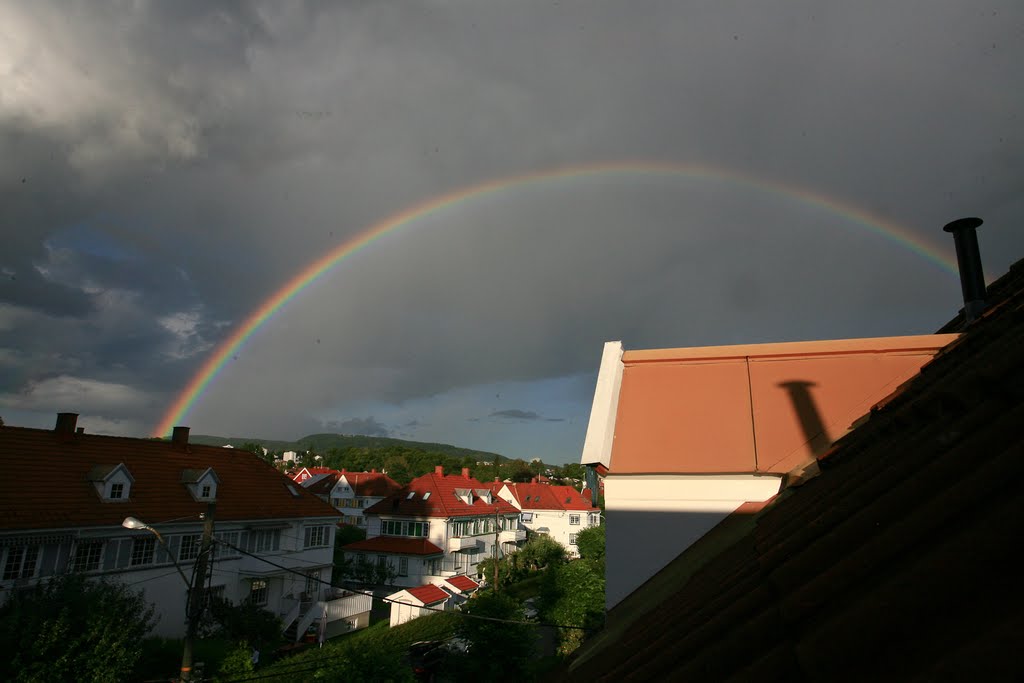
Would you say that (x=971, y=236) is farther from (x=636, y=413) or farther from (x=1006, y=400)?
(x=1006, y=400)

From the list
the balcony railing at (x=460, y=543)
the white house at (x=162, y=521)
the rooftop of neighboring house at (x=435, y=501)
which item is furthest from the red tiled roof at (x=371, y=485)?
the white house at (x=162, y=521)

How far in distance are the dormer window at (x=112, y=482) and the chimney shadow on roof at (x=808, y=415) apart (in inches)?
1146

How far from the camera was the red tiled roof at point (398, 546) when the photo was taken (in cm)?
4325

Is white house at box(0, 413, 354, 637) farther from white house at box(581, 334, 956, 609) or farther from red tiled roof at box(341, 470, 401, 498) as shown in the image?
red tiled roof at box(341, 470, 401, 498)

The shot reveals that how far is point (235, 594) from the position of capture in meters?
29.4

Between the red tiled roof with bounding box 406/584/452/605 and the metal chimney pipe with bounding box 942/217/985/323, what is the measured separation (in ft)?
103

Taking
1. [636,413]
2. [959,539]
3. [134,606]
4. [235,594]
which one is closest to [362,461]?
[235,594]

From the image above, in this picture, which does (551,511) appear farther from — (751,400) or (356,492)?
(751,400)

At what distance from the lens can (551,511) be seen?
73812 mm

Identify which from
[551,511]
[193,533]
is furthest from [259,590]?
[551,511]

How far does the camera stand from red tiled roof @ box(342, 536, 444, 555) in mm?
43250

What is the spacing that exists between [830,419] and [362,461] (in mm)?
140380

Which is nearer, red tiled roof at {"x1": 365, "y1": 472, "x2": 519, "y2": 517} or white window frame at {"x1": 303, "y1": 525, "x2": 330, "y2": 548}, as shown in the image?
white window frame at {"x1": 303, "y1": 525, "x2": 330, "y2": 548}

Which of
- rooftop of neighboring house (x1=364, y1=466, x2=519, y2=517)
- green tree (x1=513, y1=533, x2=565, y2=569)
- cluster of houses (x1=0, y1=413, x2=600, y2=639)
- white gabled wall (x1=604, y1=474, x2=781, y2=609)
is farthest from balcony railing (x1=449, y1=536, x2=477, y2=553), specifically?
white gabled wall (x1=604, y1=474, x2=781, y2=609)
